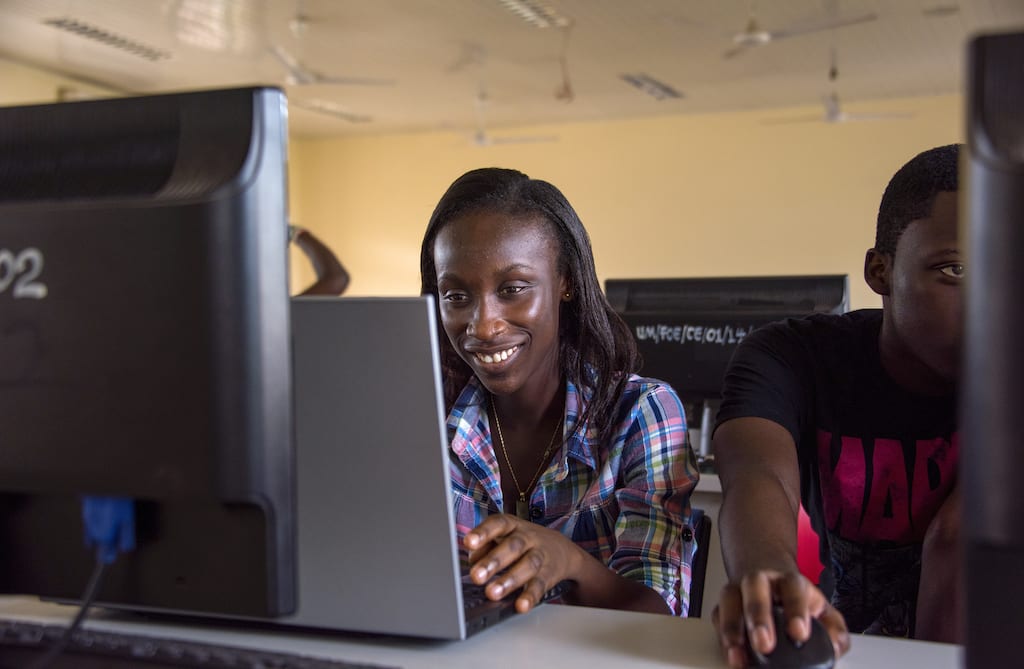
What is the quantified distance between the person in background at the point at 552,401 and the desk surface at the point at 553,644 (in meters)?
0.16

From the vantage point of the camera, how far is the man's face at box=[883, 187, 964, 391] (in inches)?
46.5

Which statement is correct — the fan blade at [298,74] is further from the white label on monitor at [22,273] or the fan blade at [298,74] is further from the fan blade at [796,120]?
the white label on monitor at [22,273]

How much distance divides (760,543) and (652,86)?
7.57 meters

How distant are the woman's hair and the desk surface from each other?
0.51 metres

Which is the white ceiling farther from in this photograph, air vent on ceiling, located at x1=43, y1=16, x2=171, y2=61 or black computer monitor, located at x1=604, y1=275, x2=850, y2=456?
black computer monitor, located at x1=604, y1=275, x2=850, y2=456

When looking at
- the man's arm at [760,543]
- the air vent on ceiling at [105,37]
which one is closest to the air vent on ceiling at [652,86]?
the air vent on ceiling at [105,37]

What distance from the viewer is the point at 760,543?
0.96 meters

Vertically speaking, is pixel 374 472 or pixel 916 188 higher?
pixel 916 188

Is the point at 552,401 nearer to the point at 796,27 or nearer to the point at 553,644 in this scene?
the point at 553,644

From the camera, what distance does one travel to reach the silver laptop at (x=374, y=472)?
30.9 inches

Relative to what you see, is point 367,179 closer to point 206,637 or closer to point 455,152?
point 455,152

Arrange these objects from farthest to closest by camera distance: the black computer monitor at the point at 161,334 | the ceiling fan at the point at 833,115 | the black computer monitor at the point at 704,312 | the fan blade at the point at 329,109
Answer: the fan blade at the point at 329,109, the ceiling fan at the point at 833,115, the black computer monitor at the point at 704,312, the black computer monitor at the point at 161,334

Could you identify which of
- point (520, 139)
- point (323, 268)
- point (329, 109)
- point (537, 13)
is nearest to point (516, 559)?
point (323, 268)

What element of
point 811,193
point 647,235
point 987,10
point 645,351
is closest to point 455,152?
point 647,235
